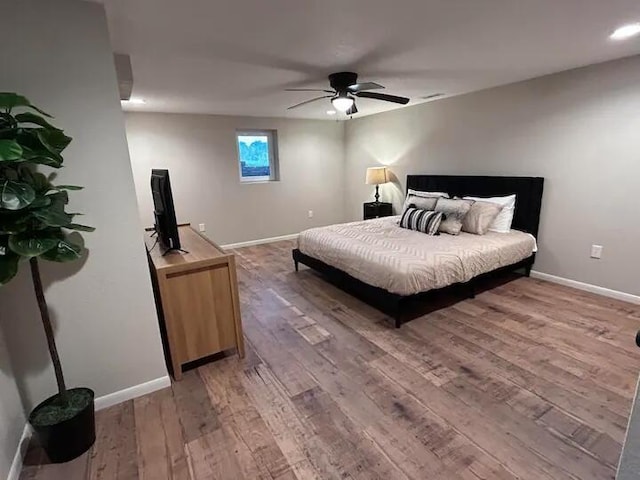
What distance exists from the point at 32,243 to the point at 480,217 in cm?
387

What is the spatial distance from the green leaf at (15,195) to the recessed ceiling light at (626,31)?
3.49 metres

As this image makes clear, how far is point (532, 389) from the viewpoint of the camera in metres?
2.03

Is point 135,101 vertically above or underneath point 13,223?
above

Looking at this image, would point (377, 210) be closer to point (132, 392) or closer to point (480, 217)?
point (480, 217)

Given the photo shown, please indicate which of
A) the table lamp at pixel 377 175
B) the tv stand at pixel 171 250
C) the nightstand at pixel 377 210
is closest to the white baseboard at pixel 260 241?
the nightstand at pixel 377 210

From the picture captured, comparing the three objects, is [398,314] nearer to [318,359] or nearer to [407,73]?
[318,359]

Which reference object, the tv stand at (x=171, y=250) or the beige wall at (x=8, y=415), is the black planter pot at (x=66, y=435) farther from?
the tv stand at (x=171, y=250)

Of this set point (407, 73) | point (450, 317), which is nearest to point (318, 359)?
point (450, 317)

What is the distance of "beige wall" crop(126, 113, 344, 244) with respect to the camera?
4.80 m

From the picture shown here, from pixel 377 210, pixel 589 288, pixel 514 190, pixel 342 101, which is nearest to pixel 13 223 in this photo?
pixel 342 101

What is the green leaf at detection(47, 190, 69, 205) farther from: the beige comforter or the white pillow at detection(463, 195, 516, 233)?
the white pillow at detection(463, 195, 516, 233)

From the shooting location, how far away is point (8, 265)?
1311mm

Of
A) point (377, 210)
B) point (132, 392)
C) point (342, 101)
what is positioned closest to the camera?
point (132, 392)

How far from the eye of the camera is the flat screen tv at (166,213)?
2.24m
